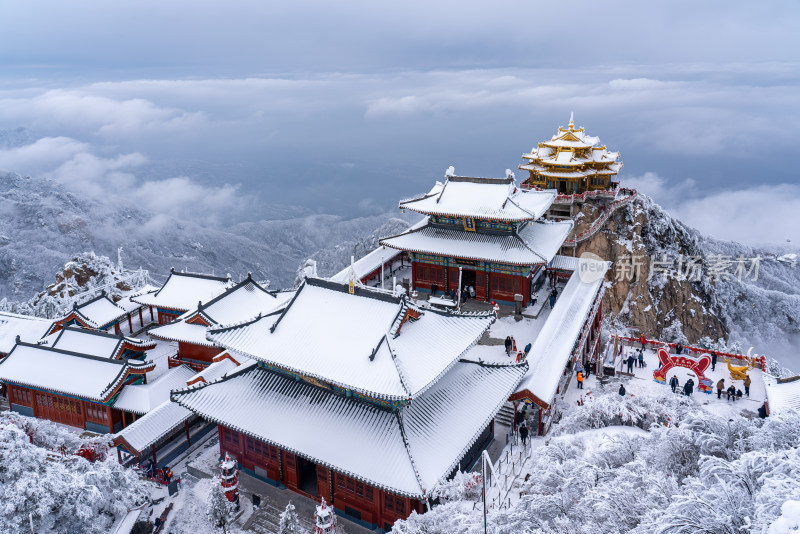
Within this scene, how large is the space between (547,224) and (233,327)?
79.1ft

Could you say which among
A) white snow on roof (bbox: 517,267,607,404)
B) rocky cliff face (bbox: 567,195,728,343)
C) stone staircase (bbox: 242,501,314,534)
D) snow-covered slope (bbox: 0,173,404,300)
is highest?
white snow on roof (bbox: 517,267,607,404)

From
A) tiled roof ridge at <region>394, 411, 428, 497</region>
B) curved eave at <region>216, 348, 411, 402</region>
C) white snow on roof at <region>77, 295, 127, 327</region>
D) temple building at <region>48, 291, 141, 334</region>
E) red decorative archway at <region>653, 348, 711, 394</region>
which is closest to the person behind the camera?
tiled roof ridge at <region>394, 411, 428, 497</region>

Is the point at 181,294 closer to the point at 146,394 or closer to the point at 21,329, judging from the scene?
the point at 146,394

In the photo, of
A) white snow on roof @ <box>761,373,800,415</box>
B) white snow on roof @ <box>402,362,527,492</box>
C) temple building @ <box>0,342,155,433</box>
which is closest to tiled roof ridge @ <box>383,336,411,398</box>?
white snow on roof @ <box>402,362,527,492</box>

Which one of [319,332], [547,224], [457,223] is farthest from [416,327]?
[547,224]

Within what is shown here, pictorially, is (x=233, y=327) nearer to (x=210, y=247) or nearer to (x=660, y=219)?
(x=660, y=219)

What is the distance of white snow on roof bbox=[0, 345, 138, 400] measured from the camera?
3131 centimetres

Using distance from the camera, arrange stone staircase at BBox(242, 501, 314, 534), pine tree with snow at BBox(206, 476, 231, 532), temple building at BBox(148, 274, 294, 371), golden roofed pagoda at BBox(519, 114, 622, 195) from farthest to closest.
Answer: golden roofed pagoda at BBox(519, 114, 622, 195)
temple building at BBox(148, 274, 294, 371)
stone staircase at BBox(242, 501, 314, 534)
pine tree with snow at BBox(206, 476, 231, 532)

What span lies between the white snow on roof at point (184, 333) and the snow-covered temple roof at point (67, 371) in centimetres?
208

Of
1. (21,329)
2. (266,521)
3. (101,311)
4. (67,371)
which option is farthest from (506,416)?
(21,329)

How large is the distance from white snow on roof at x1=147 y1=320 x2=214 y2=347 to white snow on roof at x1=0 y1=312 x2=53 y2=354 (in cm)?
1197

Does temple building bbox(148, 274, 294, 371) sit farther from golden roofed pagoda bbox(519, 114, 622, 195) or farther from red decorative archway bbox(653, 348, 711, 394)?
golden roofed pagoda bbox(519, 114, 622, 195)

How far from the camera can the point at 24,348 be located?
3431 cm

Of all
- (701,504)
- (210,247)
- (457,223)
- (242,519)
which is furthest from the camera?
(210,247)
